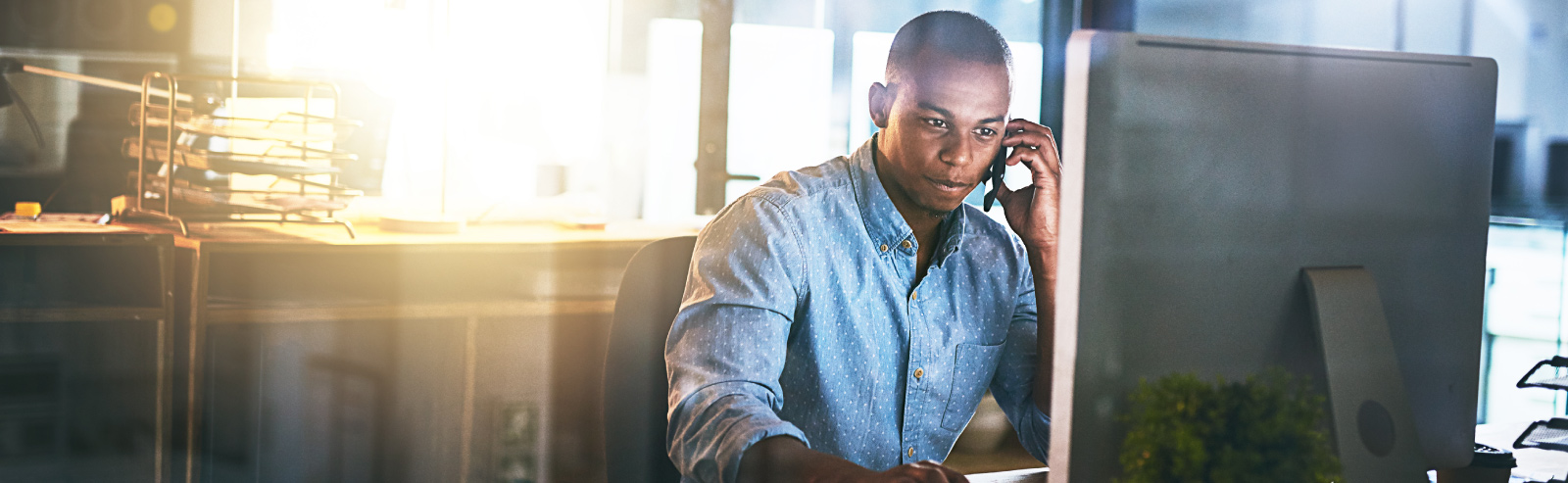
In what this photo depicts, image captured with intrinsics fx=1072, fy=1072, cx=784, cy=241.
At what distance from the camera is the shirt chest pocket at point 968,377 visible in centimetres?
117

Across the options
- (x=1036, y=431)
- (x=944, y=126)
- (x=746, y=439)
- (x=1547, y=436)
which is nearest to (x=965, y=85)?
(x=944, y=126)

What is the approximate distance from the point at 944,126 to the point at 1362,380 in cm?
52

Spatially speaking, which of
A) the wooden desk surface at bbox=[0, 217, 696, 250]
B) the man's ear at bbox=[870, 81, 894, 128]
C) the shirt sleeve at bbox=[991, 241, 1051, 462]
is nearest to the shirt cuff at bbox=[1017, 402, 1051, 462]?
the shirt sleeve at bbox=[991, 241, 1051, 462]

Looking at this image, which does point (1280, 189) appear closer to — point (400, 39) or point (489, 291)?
point (489, 291)

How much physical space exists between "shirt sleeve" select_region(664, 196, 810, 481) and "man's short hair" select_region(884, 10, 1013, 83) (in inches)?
9.2

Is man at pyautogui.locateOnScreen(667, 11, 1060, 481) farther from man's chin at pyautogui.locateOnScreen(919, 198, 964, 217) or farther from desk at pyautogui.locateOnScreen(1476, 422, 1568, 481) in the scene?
desk at pyautogui.locateOnScreen(1476, 422, 1568, 481)

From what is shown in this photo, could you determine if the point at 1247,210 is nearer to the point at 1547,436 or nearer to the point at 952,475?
the point at 952,475

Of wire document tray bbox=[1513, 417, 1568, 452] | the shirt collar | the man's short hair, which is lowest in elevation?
wire document tray bbox=[1513, 417, 1568, 452]

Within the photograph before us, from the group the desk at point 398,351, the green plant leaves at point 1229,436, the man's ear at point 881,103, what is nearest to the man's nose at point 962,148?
the man's ear at point 881,103

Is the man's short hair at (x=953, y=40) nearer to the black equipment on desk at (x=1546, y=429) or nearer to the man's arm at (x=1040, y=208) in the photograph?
the man's arm at (x=1040, y=208)

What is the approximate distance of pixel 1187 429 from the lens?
0.58 m

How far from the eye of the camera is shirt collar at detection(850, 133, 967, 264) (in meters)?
1.15

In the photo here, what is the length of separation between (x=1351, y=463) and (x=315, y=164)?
6.91 ft

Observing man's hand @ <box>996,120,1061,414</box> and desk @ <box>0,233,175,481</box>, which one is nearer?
man's hand @ <box>996,120,1061,414</box>
